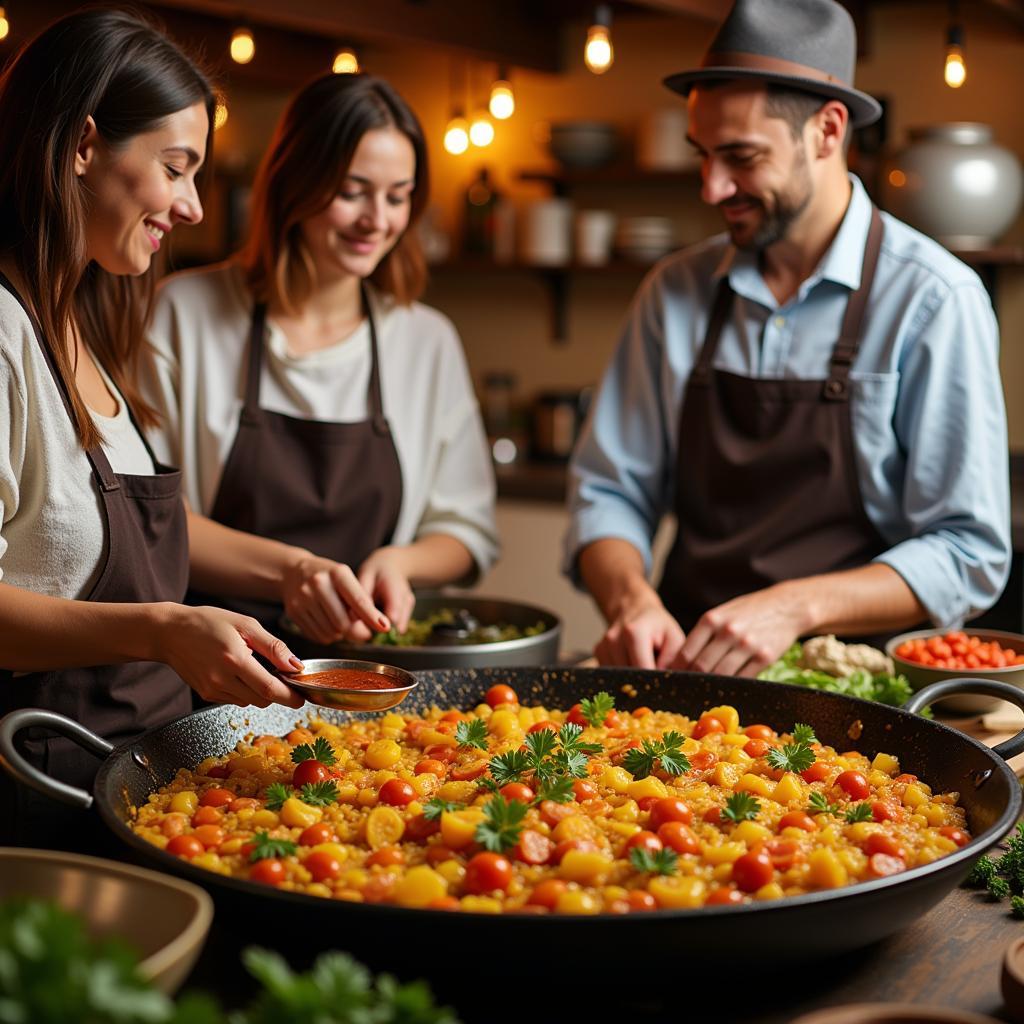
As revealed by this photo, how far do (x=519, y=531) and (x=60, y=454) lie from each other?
11.7ft

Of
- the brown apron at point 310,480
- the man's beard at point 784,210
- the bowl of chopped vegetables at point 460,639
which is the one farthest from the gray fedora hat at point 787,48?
the bowl of chopped vegetables at point 460,639

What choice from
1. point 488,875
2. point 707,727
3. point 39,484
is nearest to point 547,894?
point 488,875

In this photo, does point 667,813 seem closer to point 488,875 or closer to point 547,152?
point 488,875

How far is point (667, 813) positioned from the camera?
150 centimetres

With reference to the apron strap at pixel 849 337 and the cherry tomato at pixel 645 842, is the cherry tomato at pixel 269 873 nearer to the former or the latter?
the cherry tomato at pixel 645 842

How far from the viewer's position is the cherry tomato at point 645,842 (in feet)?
Answer: 4.60

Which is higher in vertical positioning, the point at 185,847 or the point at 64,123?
the point at 64,123

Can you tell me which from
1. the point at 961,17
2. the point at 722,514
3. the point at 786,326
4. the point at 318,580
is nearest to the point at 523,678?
the point at 318,580

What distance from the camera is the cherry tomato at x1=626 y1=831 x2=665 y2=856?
1.40 m

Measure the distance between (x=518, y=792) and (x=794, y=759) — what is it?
0.40m

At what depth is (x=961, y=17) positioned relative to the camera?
4809 millimetres

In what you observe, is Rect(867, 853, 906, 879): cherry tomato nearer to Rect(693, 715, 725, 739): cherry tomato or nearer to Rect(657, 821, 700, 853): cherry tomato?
Rect(657, 821, 700, 853): cherry tomato

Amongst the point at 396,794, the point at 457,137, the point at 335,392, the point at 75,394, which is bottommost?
the point at 396,794

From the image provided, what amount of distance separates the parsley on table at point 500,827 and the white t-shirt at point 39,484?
2.49 feet
